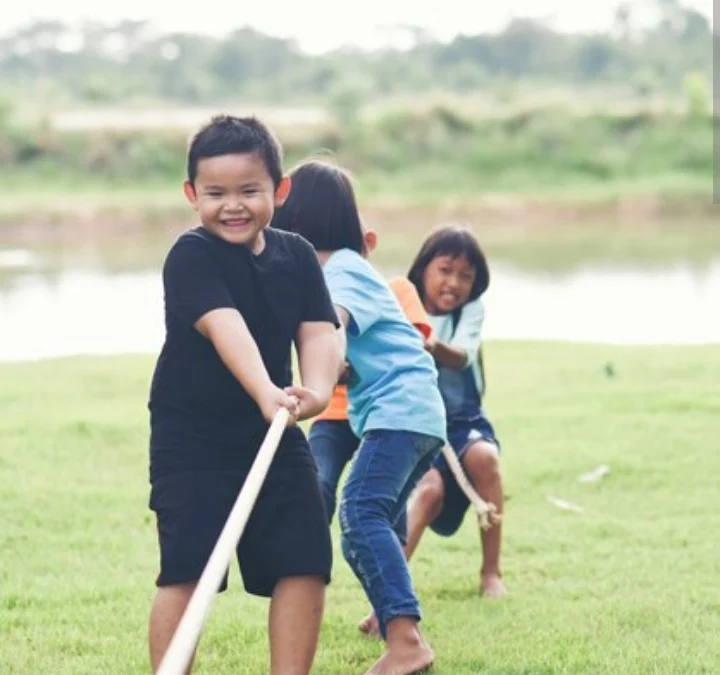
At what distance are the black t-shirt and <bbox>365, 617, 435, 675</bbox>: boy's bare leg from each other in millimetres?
735

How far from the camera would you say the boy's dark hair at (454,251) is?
188 inches

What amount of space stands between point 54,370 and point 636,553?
527 cm

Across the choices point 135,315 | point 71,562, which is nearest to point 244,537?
point 71,562

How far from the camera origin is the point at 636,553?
524cm

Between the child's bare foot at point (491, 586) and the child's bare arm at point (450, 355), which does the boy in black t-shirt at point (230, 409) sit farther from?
the child's bare foot at point (491, 586)

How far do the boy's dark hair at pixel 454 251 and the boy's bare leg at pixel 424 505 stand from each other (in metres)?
0.55

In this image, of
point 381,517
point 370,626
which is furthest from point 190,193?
point 370,626

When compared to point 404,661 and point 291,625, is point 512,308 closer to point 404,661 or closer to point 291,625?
point 404,661

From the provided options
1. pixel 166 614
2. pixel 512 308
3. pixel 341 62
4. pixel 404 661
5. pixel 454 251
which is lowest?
pixel 512 308

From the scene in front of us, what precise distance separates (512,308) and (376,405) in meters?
11.8

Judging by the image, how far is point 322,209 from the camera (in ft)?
13.1

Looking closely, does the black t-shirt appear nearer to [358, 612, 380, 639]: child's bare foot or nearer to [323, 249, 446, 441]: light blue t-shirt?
[323, 249, 446, 441]: light blue t-shirt

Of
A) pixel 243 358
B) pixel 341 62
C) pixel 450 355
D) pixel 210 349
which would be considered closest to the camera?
A: pixel 243 358

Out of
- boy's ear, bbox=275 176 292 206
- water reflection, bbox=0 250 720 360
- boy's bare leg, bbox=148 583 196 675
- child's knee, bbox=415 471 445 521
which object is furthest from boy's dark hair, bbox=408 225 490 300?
water reflection, bbox=0 250 720 360
